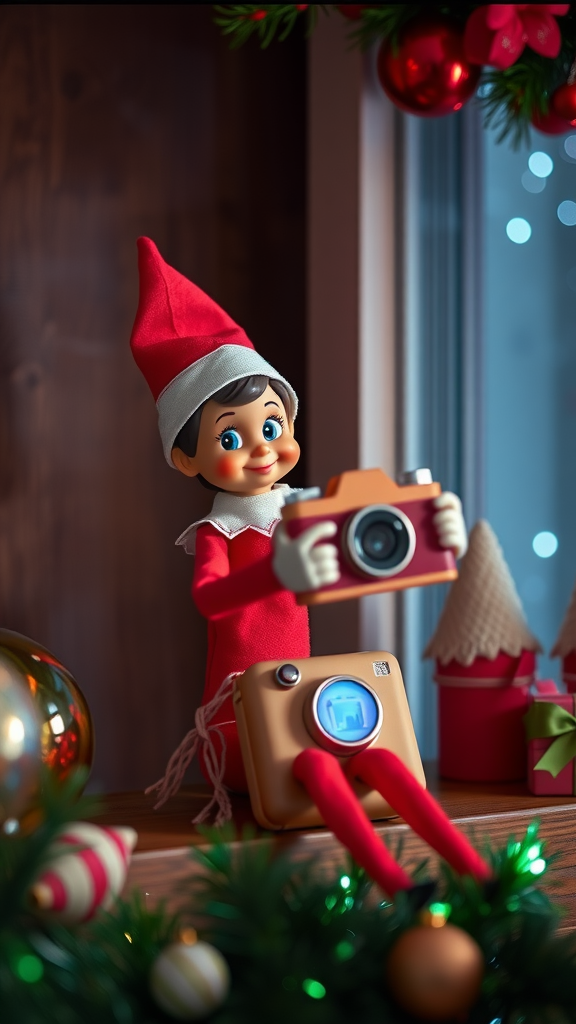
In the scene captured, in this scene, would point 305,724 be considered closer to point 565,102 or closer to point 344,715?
point 344,715

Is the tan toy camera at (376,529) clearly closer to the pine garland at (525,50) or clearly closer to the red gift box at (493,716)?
the red gift box at (493,716)

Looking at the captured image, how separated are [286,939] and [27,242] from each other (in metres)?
0.87

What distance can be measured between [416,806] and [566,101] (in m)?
0.66

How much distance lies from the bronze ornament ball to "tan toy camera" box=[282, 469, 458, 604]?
188mm

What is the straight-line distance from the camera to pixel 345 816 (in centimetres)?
62

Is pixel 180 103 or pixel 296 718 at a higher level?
pixel 180 103

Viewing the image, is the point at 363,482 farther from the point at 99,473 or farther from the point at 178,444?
the point at 99,473

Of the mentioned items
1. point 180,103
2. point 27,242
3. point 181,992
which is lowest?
point 181,992

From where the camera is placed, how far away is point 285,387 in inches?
32.1

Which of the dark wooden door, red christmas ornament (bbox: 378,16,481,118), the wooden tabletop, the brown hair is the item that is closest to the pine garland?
red christmas ornament (bbox: 378,16,481,118)

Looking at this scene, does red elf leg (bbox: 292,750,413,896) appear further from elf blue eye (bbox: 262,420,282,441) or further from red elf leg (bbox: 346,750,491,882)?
elf blue eye (bbox: 262,420,282,441)

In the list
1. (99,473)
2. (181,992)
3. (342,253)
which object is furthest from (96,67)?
(181,992)

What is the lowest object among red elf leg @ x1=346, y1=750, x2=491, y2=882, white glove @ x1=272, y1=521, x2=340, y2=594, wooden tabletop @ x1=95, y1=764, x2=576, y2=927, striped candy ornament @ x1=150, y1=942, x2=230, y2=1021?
wooden tabletop @ x1=95, y1=764, x2=576, y2=927

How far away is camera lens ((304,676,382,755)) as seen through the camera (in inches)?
27.6
